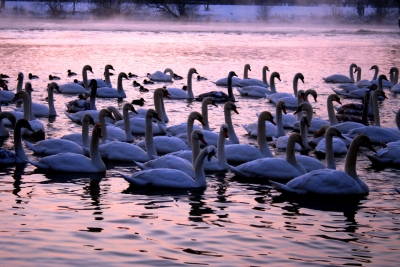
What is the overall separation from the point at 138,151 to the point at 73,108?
509 centimetres

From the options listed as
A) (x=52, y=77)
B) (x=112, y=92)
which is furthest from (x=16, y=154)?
(x=52, y=77)

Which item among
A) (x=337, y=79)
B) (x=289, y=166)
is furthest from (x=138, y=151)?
A: (x=337, y=79)

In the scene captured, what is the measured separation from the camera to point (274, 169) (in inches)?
407

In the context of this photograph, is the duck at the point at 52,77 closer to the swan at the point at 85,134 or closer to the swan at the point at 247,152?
the swan at the point at 85,134

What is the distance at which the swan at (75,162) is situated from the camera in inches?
416

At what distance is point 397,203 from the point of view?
9.36m

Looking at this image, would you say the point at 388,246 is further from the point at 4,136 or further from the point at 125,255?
the point at 4,136

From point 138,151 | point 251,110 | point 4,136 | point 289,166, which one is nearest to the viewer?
point 289,166

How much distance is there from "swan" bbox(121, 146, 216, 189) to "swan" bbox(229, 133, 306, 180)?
77cm

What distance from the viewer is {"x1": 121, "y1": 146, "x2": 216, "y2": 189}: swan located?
9.72 meters

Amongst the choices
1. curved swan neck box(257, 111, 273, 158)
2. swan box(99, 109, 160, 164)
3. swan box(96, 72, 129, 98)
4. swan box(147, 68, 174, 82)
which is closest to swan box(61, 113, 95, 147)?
swan box(99, 109, 160, 164)

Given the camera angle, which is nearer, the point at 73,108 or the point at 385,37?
the point at 73,108

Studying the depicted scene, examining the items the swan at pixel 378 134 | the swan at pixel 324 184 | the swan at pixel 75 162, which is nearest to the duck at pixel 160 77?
the swan at pixel 378 134

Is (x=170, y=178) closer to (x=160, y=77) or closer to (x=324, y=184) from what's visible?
(x=324, y=184)
